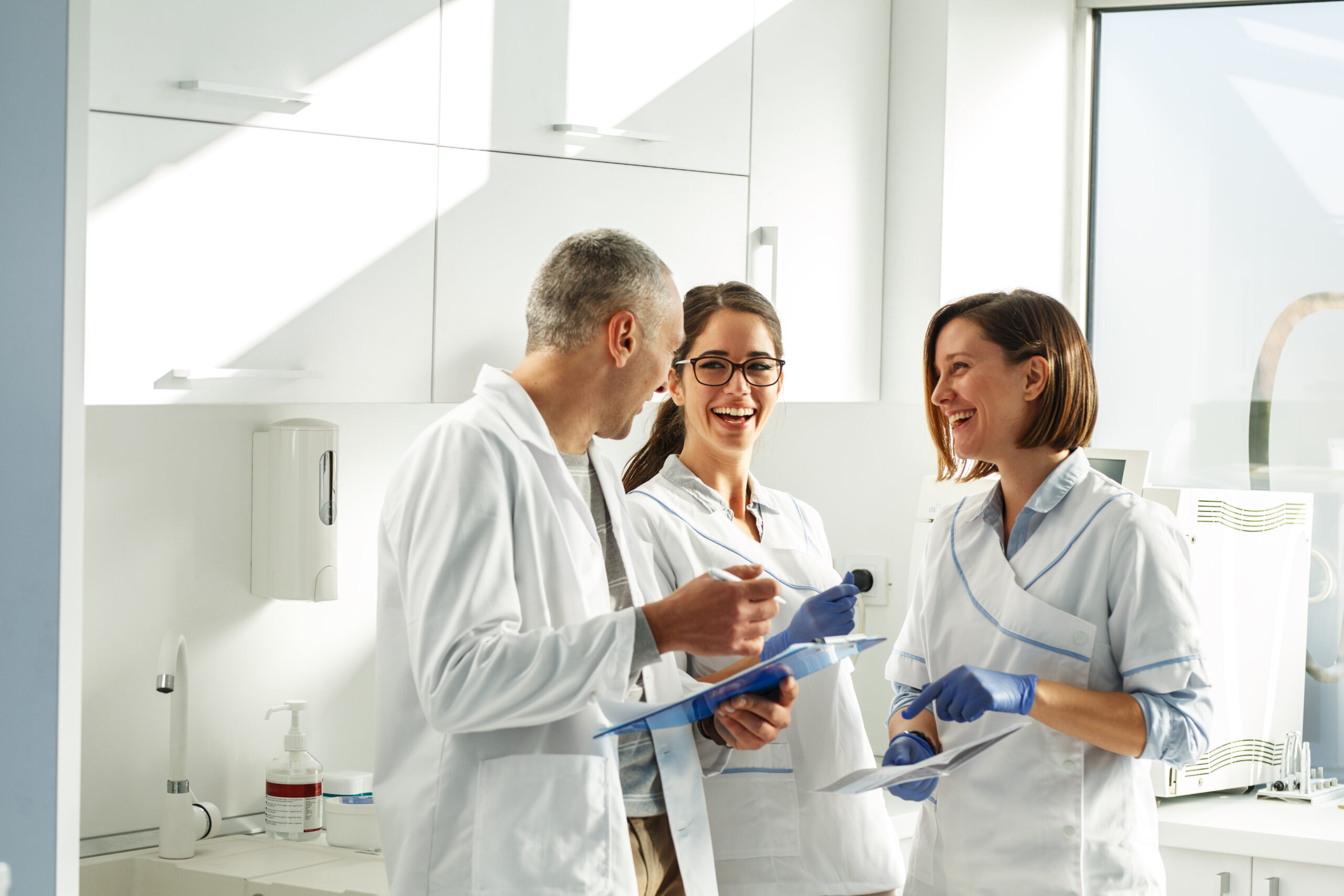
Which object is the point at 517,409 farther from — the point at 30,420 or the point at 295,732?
the point at 295,732

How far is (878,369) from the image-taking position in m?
2.66

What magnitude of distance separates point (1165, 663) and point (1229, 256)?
1.60 metres

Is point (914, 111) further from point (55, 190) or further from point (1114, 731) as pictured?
point (55, 190)

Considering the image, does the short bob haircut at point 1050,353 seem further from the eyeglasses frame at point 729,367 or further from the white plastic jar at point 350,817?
the white plastic jar at point 350,817

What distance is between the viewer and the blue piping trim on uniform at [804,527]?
1.78 metres

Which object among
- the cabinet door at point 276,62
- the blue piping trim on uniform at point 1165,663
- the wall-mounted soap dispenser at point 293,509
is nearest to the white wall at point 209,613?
the wall-mounted soap dispenser at point 293,509

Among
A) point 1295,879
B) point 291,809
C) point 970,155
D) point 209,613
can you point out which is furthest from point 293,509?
point 1295,879

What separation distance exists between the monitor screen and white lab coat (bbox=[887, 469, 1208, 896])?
0.91 m

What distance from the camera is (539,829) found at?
1281 millimetres

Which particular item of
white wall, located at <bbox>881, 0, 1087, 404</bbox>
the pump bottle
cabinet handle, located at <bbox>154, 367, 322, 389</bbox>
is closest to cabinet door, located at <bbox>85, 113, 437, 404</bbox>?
cabinet handle, located at <bbox>154, 367, 322, 389</bbox>

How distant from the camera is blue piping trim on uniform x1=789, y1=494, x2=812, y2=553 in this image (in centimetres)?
178

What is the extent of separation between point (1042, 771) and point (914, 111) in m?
1.53

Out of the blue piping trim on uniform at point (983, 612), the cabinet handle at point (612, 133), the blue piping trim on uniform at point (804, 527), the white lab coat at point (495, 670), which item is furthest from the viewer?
the cabinet handle at point (612, 133)

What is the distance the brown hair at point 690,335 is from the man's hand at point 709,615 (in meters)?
0.52
